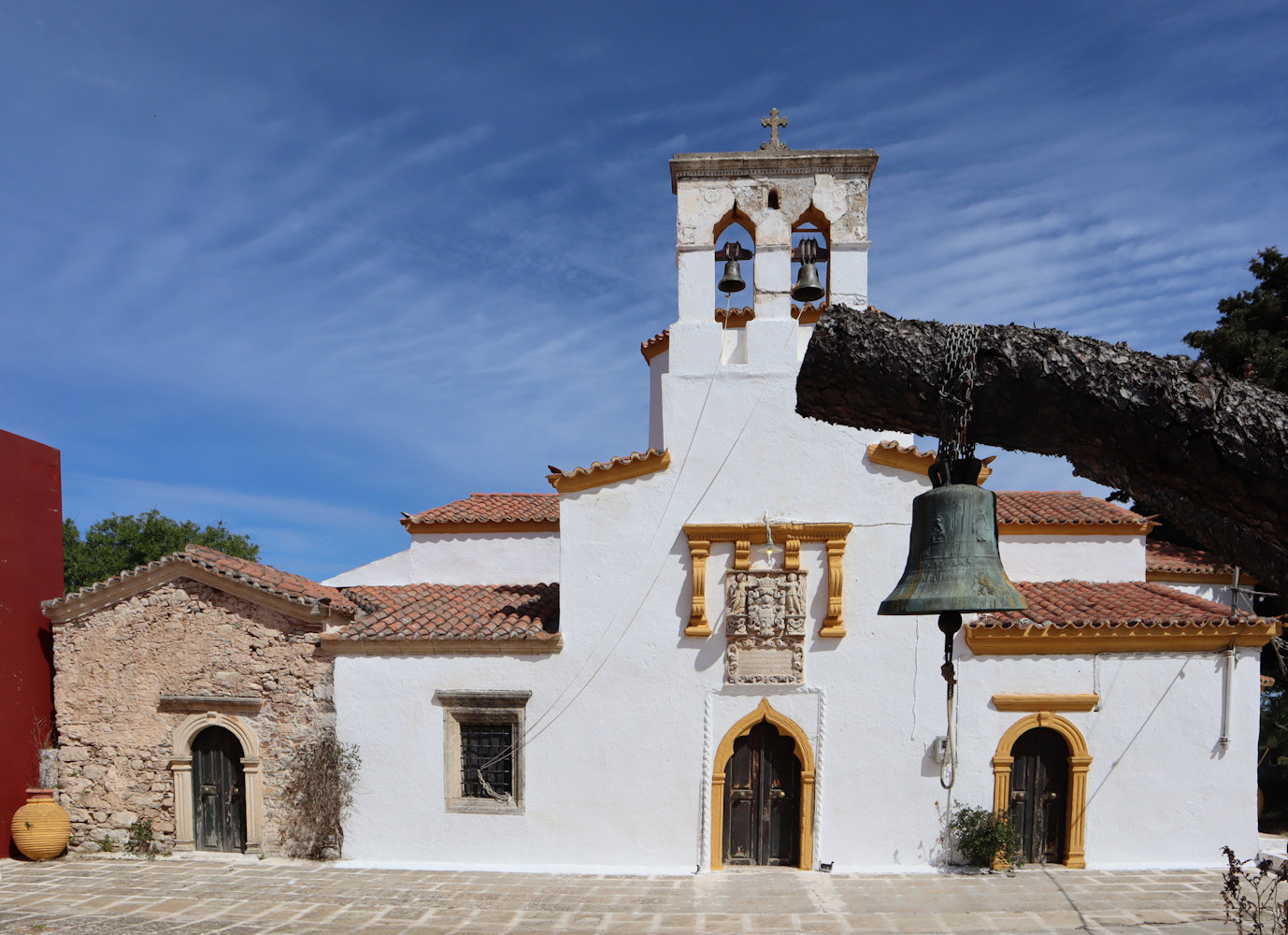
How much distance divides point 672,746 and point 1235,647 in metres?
7.06

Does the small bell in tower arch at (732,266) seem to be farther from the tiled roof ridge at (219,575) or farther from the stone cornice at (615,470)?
the tiled roof ridge at (219,575)

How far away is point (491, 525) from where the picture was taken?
45.9 feet

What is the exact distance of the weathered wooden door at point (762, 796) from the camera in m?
10.2

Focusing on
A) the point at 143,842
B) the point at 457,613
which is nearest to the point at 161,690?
the point at 143,842

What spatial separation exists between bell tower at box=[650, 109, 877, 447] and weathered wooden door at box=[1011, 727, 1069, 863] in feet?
17.2

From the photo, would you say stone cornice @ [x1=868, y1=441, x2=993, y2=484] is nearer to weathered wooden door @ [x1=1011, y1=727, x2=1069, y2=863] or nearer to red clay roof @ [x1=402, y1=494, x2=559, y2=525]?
weathered wooden door @ [x1=1011, y1=727, x2=1069, y2=863]

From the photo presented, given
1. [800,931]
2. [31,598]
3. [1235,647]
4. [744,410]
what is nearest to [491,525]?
[744,410]

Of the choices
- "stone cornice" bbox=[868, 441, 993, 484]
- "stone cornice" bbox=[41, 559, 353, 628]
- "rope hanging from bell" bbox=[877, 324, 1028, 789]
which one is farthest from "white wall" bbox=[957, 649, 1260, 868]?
"stone cornice" bbox=[41, 559, 353, 628]

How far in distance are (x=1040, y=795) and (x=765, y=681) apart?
12.2 ft

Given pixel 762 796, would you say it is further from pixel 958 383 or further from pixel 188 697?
pixel 958 383

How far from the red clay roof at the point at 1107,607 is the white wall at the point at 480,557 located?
7.21m

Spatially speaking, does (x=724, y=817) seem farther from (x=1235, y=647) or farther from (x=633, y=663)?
(x=1235, y=647)

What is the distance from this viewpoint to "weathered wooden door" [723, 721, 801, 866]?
1021 cm

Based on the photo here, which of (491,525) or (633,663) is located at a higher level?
(491,525)
